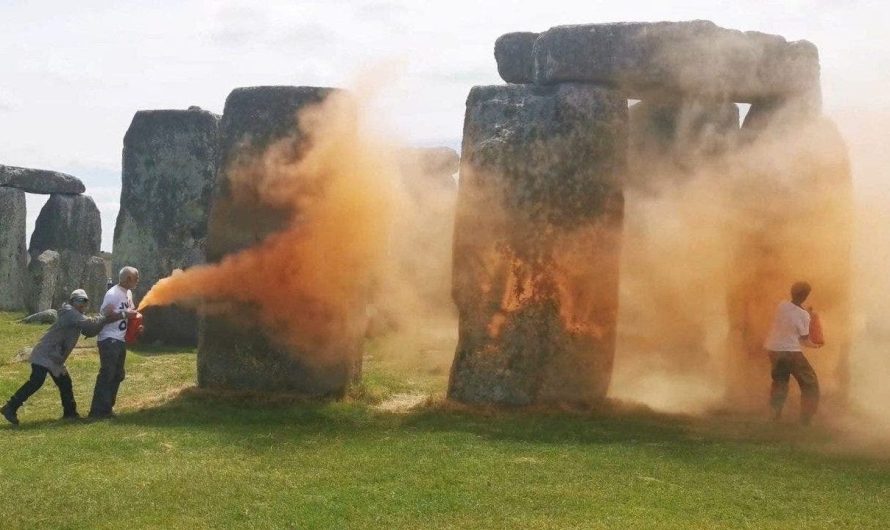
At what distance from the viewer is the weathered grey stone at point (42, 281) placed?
82.7ft

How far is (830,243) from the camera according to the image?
12.9 metres

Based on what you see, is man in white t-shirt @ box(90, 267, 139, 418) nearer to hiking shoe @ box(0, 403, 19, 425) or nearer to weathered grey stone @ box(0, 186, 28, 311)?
hiking shoe @ box(0, 403, 19, 425)

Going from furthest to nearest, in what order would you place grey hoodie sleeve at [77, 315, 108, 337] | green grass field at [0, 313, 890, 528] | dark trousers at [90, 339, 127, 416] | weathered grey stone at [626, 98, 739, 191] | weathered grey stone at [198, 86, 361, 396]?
weathered grey stone at [626, 98, 739, 191], weathered grey stone at [198, 86, 361, 396], dark trousers at [90, 339, 127, 416], grey hoodie sleeve at [77, 315, 108, 337], green grass field at [0, 313, 890, 528]

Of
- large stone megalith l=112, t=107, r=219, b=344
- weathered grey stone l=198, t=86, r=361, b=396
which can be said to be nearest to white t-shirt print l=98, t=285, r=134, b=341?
weathered grey stone l=198, t=86, r=361, b=396

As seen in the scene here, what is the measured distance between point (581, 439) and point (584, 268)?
2.46 m

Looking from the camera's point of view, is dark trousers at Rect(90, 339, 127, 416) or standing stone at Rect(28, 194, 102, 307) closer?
dark trousers at Rect(90, 339, 127, 416)

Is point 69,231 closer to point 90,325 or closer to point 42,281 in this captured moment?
point 42,281

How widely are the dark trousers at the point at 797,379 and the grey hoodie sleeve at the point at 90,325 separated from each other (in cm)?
714

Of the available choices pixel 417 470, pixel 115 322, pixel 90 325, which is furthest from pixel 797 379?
pixel 90 325

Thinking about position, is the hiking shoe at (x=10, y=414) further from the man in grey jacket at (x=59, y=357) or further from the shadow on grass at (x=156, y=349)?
the shadow on grass at (x=156, y=349)

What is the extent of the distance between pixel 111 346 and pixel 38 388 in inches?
32.6

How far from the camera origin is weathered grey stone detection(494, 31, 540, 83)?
1636 cm

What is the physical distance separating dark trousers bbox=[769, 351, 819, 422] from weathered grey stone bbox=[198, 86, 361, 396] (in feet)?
15.9

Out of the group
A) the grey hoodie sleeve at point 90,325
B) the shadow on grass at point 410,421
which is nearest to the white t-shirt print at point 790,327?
the shadow on grass at point 410,421
